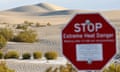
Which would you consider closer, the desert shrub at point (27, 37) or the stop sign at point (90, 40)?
the stop sign at point (90, 40)

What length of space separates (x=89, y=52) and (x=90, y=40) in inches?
6.9

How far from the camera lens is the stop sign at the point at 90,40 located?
6.48 metres

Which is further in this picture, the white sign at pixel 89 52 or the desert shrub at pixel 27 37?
the desert shrub at pixel 27 37

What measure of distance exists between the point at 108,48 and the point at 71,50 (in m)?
0.56

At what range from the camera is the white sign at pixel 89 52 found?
21.3 feet

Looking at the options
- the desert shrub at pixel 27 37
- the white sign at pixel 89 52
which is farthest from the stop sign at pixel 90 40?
the desert shrub at pixel 27 37

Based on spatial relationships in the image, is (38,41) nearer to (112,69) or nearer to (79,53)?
(112,69)

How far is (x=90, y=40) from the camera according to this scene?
6.48 m

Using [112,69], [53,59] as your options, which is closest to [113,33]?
[112,69]

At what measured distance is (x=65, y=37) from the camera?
6.60 metres

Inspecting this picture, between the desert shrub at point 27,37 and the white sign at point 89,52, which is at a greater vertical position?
the white sign at point 89,52

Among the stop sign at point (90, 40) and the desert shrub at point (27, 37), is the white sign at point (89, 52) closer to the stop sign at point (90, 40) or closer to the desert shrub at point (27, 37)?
the stop sign at point (90, 40)

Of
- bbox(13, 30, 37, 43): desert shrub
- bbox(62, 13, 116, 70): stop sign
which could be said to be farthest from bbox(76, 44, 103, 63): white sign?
bbox(13, 30, 37, 43): desert shrub

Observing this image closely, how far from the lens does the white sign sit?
21.3 ft
